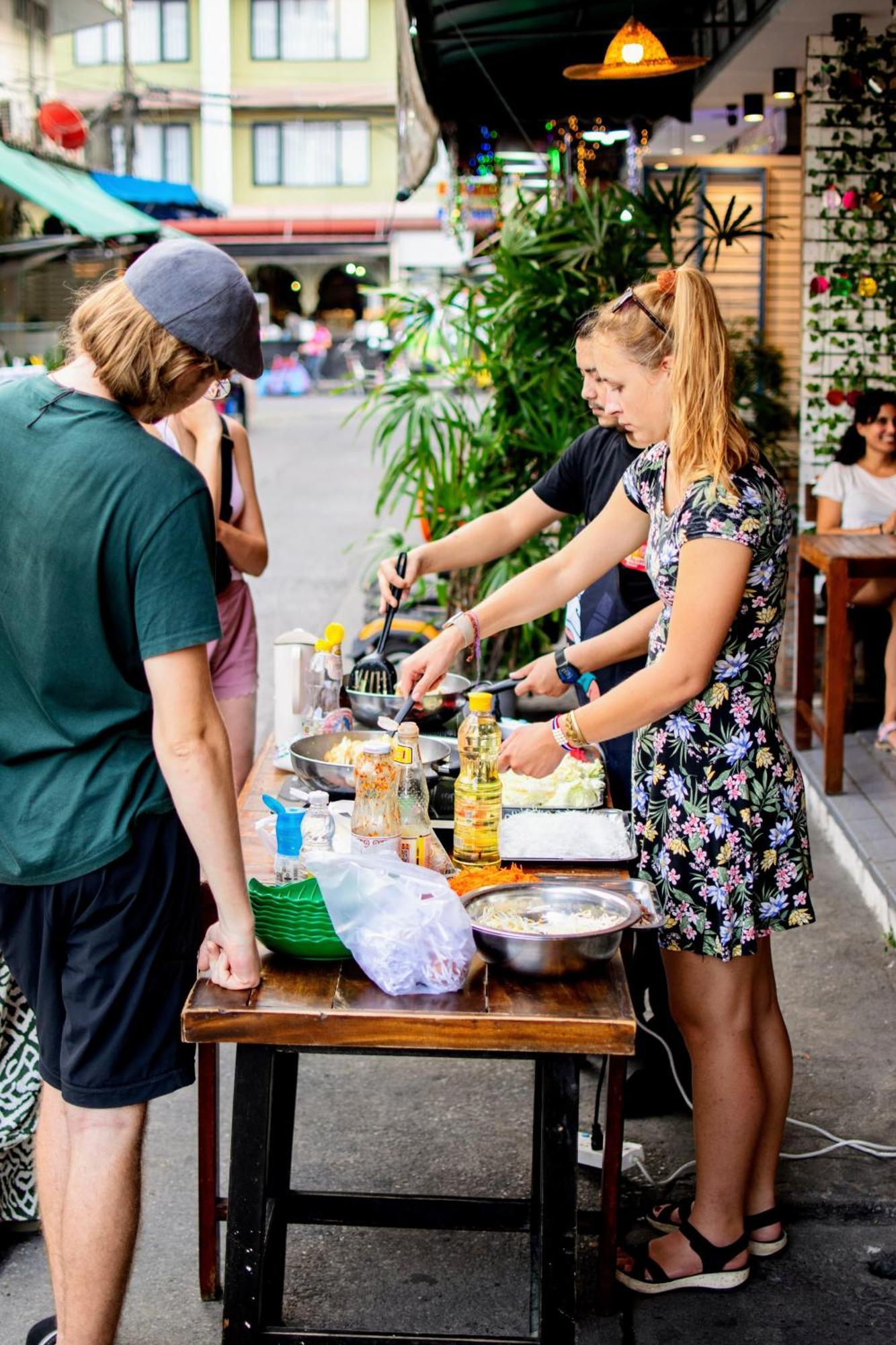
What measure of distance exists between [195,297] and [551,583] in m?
1.44

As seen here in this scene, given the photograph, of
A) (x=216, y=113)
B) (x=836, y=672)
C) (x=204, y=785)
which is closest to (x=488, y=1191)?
(x=204, y=785)

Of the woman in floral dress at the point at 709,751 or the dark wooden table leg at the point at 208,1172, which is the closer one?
the woman in floral dress at the point at 709,751

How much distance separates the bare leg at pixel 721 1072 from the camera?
9.38ft

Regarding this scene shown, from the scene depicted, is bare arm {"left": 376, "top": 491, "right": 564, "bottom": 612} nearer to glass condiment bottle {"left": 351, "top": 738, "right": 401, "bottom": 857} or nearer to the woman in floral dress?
the woman in floral dress

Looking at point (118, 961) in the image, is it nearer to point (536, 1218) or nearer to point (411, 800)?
point (411, 800)

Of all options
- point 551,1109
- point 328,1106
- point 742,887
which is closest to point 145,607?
point 551,1109

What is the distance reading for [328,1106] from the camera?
12.7 ft

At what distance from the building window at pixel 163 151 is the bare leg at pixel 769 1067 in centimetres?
4462

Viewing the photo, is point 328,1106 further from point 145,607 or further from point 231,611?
point 145,607

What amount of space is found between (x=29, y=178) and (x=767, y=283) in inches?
475

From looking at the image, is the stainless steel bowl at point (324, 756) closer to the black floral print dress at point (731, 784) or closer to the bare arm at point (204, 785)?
the black floral print dress at point (731, 784)

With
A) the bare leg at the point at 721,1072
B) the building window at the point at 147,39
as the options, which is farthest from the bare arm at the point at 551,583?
the building window at the point at 147,39

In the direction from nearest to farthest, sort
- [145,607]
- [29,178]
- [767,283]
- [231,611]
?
[145,607] → [231,611] → [767,283] → [29,178]

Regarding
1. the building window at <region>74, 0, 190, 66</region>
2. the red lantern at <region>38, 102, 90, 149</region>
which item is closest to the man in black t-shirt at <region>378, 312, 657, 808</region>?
the red lantern at <region>38, 102, 90, 149</region>
